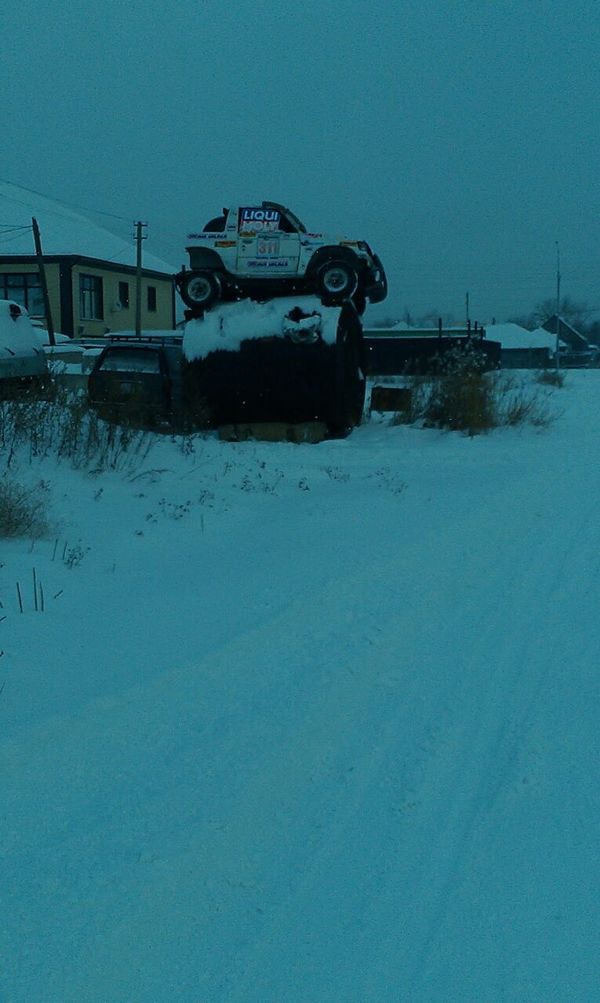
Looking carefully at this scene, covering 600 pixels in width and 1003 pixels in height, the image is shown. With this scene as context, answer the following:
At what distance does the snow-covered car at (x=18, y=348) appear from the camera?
1251cm

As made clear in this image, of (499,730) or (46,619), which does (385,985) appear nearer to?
(499,730)

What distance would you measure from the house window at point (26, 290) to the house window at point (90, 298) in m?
1.85

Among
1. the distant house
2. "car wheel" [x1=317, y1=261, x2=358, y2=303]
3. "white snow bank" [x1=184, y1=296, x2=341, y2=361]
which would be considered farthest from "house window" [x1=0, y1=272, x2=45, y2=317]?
"car wheel" [x1=317, y1=261, x2=358, y2=303]

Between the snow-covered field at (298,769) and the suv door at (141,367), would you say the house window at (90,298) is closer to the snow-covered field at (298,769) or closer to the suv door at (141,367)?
the suv door at (141,367)

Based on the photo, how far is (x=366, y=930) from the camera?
2.66 meters

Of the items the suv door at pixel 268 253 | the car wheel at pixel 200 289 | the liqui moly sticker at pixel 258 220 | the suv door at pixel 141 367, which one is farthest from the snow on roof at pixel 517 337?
the suv door at pixel 141 367

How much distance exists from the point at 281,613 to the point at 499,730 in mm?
1807

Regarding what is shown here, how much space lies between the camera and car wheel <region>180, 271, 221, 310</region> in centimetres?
1433

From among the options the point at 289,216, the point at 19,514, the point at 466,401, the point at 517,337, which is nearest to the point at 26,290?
the point at 289,216

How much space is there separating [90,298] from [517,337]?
48.1 m

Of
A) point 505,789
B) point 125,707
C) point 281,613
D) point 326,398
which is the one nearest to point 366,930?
point 505,789

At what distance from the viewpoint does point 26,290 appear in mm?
38938

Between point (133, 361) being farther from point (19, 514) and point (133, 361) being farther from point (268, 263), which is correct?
point (19, 514)

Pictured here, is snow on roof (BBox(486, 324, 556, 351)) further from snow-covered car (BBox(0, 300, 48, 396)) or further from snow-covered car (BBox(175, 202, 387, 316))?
snow-covered car (BBox(0, 300, 48, 396))
